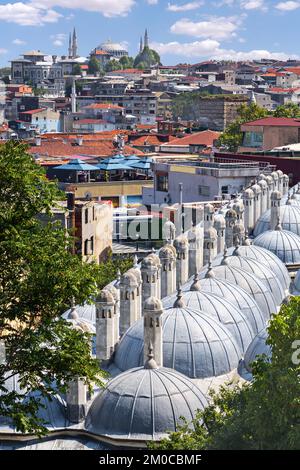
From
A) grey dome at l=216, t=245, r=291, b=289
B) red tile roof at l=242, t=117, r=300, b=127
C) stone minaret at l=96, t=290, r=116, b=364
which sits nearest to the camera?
stone minaret at l=96, t=290, r=116, b=364

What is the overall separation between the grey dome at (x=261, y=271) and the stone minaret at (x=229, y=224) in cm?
450

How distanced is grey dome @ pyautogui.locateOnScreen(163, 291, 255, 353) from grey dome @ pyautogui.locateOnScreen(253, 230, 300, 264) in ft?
37.1

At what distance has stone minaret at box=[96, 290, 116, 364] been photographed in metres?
21.2

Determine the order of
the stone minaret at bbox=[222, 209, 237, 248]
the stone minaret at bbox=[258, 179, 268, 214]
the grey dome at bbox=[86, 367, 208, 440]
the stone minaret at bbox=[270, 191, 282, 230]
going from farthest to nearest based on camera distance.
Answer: the stone minaret at bbox=[258, 179, 268, 214], the stone minaret at bbox=[270, 191, 282, 230], the stone minaret at bbox=[222, 209, 237, 248], the grey dome at bbox=[86, 367, 208, 440]

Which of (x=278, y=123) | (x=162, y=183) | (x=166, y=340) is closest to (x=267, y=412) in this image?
(x=166, y=340)

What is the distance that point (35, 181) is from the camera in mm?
14852

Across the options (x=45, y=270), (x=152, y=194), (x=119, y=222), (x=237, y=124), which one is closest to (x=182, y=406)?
(x=45, y=270)

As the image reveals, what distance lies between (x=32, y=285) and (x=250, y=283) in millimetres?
13533

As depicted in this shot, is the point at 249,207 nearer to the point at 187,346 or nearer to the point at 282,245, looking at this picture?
the point at 282,245

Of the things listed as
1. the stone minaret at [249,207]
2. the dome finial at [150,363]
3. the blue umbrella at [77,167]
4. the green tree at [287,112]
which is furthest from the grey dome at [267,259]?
the green tree at [287,112]

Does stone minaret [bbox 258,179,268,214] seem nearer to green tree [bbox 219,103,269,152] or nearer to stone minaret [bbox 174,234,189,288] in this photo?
stone minaret [bbox 174,234,189,288]

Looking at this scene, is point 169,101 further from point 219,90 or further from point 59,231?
point 59,231

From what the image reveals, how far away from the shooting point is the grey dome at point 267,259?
101 feet

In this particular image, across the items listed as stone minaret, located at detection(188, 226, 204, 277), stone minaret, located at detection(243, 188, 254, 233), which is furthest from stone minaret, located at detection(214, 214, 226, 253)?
stone minaret, located at detection(243, 188, 254, 233)
